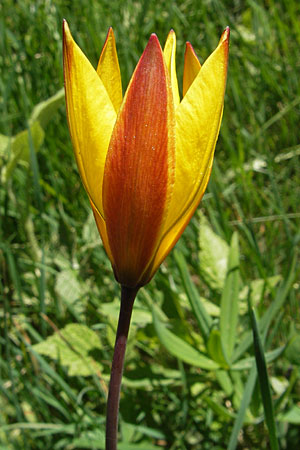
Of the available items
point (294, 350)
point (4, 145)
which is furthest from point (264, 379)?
point (4, 145)

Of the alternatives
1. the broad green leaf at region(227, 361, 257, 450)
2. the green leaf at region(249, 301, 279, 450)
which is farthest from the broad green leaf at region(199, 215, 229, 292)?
the green leaf at region(249, 301, 279, 450)

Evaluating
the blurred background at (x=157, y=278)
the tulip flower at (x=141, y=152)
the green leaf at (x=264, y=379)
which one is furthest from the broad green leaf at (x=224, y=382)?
the tulip flower at (x=141, y=152)

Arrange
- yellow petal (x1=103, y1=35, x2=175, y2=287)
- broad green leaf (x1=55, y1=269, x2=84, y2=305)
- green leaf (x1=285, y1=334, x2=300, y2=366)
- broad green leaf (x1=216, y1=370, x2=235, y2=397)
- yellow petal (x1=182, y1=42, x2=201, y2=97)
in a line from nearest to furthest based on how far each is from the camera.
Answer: yellow petal (x1=103, y1=35, x2=175, y2=287)
yellow petal (x1=182, y1=42, x2=201, y2=97)
green leaf (x1=285, y1=334, x2=300, y2=366)
broad green leaf (x1=216, y1=370, x2=235, y2=397)
broad green leaf (x1=55, y1=269, x2=84, y2=305)

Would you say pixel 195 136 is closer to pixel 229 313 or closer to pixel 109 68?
pixel 109 68

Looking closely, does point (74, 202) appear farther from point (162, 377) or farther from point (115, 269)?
point (115, 269)

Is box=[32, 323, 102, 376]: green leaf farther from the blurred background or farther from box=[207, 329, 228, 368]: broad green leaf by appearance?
box=[207, 329, 228, 368]: broad green leaf

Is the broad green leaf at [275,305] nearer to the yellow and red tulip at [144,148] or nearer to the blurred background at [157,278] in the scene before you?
the blurred background at [157,278]
